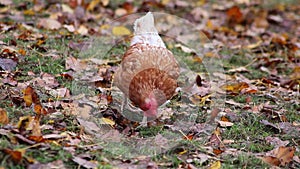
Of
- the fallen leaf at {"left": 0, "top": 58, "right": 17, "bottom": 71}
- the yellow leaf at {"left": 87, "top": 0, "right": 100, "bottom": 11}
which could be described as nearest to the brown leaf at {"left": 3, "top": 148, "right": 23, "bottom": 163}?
the fallen leaf at {"left": 0, "top": 58, "right": 17, "bottom": 71}

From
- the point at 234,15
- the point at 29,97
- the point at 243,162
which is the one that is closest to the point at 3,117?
the point at 29,97

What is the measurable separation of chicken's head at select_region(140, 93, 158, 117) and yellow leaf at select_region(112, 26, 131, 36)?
204 centimetres

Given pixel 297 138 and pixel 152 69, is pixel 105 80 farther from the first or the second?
pixel 297 138

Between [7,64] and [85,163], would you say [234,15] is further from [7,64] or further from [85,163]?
[85,163]

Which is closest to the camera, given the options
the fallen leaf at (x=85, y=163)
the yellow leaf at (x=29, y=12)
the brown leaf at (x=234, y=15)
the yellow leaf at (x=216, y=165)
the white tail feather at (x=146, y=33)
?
the fallen leaf at (x=85, y=163)

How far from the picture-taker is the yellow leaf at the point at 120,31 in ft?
16.2

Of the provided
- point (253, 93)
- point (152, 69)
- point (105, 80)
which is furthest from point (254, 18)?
point (152, 69)

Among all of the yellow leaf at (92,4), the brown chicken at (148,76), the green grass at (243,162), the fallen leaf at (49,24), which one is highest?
the yellow leaf at (92,4)

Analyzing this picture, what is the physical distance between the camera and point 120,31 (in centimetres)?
496

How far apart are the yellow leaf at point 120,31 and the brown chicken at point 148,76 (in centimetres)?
170

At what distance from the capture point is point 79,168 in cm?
250

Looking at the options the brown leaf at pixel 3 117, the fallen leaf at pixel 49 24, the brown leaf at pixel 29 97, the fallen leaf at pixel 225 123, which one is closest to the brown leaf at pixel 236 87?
the fallen leaf at pixel 225 123

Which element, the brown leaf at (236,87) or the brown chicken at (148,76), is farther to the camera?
→ the brown leaf at (236,87)

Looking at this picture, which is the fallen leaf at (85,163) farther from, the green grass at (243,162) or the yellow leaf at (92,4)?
the yellow leaf at (92,4)
